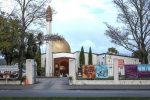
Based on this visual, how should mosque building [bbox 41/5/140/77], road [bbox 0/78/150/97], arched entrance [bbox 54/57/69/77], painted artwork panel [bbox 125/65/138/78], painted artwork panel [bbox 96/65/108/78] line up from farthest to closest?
arched entrance [bbox 54/57/69/77]
mosque building [bbox 41/5/140/77]
painted artwork panel [bbox 96/65/108/78]
painted artwork panel [bbox 125/65/138/78]
road [bbox 0/78/150/97]

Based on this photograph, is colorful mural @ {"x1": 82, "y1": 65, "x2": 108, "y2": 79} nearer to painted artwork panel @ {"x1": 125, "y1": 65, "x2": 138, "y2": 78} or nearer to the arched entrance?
painted artwork panel @ {"x1": 125, "y1": 65, "x2": 138, "y2": 78}

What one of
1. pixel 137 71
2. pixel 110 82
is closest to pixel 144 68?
pixel 137 71

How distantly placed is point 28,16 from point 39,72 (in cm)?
4288

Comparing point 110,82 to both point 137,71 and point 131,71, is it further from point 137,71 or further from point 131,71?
point 137,71

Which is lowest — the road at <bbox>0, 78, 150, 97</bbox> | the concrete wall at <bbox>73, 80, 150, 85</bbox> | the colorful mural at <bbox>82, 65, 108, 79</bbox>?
the road at <bbox>0, 78, 150, 97</bbox>

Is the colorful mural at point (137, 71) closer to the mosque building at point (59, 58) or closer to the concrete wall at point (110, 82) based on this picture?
the concrete wall at point (110, 82)

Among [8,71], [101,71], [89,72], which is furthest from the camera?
[8,71]

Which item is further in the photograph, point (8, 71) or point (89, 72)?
point (8, 71)

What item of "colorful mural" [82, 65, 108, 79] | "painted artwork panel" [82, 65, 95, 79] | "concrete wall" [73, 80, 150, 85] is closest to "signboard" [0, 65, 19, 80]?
"concrete wall" [73, 80, 150, 85]

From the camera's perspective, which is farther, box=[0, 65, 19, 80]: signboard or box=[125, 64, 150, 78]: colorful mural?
box=[0, 65, 19, 80]: signboard

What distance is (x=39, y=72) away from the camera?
90.4m

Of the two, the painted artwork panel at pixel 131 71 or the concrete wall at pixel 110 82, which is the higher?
the painted artwork panel at pixel 131 71

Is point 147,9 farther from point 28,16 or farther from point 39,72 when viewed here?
point 39,72

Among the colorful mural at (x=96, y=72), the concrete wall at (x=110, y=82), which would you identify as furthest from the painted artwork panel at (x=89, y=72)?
the concrete wall at (x=110, y=82)
